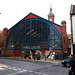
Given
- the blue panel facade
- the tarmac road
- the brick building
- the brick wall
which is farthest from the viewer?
the blue panel facade

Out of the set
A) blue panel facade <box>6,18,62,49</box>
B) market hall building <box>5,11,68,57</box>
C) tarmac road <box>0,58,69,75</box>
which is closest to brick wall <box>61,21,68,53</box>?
market hall building <box>5,11,68,57</box>

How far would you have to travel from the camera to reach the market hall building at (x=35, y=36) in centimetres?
3131

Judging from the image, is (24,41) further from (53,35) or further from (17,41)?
(53,35)

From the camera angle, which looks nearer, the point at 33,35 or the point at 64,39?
the point at 64,39

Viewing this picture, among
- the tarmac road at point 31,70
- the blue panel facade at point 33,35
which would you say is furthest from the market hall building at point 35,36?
the tarmac road at point 31,70

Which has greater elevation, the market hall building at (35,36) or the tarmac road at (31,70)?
the market hall building at (35,36)

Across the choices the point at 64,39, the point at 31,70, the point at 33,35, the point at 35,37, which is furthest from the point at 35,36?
the point at 31,70

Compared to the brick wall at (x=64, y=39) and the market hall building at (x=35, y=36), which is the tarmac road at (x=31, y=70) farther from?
the market hall building at (x=35, y=36)

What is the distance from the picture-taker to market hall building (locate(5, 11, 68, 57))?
31.3 m

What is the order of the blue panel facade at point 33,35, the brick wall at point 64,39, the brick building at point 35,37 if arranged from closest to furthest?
the brick wall at point 64,39
the brick building at point 35,37
the blue panel facade at point 33,35

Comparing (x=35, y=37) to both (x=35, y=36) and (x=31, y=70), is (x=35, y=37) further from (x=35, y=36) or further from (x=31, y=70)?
(x=31, y=70)

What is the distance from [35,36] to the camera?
33.8 metres

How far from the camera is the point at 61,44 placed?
101 feet

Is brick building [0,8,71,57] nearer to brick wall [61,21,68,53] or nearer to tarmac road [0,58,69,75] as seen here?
brick wall [61,21,68,53]
